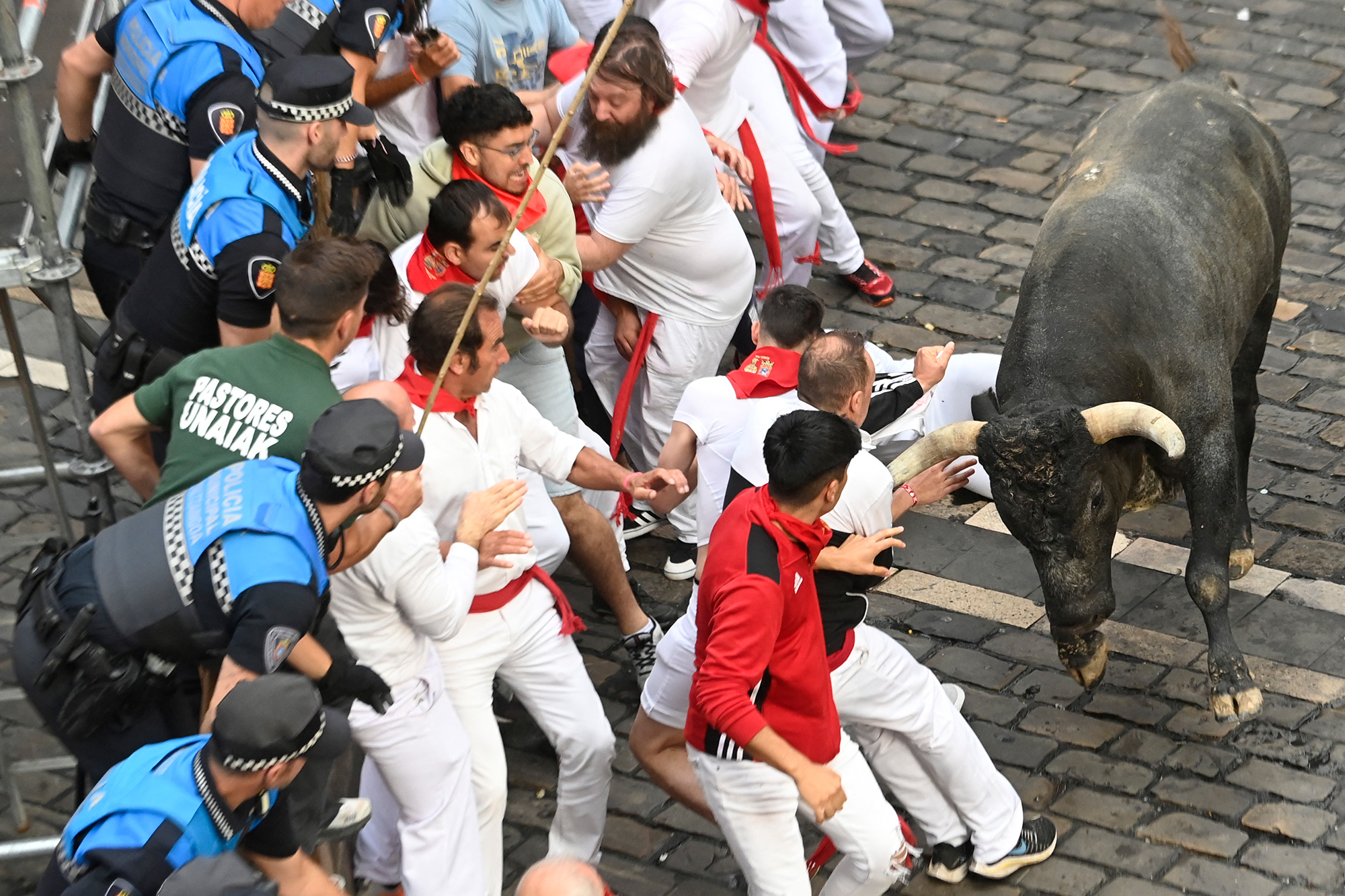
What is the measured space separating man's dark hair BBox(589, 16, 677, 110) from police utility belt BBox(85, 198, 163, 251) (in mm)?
1891

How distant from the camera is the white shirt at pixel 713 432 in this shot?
557 cm

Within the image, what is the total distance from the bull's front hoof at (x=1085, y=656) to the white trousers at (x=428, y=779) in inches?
91.6

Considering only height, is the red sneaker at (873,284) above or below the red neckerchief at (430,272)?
below

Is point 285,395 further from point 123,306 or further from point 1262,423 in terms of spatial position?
point 1262,423

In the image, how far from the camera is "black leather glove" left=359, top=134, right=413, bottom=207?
589cm

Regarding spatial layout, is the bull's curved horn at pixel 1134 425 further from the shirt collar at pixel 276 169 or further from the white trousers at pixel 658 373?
the shirt collar at pixel 276 169

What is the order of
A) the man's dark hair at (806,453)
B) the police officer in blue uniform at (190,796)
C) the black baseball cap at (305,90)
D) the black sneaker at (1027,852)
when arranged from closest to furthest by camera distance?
the police officer in blue uniform at (190,796)
the man's dark hair at (806,453)
the black baseball cap at (305,90)
the black sneaker at (1027,852)

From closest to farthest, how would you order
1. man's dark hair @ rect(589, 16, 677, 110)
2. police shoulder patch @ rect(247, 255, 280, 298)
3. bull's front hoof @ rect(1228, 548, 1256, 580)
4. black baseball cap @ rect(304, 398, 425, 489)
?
1. black baseball cap @ rect(304, 398, 425, 489)
2. police shoulder patch @ rect(247, 255, 280, 298)
3. man's dark hair @ rect(589, 16, 677, 110)
4. bull's front hoof @ rect(1228, 548, 1256, 580)

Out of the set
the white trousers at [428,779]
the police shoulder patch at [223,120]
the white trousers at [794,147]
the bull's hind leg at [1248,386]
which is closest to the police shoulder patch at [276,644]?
the white trousers at [428,779]

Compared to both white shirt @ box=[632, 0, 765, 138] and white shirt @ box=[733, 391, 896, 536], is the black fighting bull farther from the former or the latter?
white shirt @ box=[632, 0, 765, 138]

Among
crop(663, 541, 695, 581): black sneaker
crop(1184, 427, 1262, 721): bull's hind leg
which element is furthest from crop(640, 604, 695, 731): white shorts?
crop(1184, 427, 1262, 721): bull's hind leg

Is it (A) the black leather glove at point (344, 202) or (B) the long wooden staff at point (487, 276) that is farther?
(A) the black leather glove at point (344, 202)

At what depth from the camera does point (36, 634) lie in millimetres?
4156

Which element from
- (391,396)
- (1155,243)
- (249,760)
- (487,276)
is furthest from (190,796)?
(1155,243)
